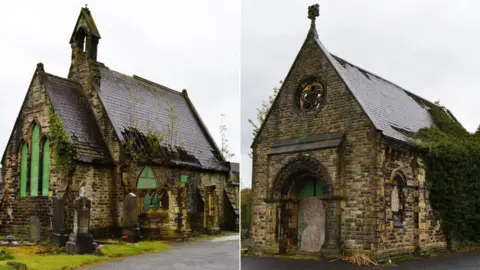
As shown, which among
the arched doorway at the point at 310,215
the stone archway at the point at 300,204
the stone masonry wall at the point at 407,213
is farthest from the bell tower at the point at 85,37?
the stone masonry wall at the point at 407,213

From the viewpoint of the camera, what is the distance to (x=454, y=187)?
55.9 feet

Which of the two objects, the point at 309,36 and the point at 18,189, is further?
the point at 309,36

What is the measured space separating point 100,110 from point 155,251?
658 cm

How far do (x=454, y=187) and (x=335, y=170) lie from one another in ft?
13.9

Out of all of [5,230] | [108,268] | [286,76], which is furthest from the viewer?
[286,76]

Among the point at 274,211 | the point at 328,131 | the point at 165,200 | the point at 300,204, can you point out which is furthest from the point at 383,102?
the point at 165,200

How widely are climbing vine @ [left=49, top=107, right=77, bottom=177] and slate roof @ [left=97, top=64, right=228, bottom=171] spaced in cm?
194

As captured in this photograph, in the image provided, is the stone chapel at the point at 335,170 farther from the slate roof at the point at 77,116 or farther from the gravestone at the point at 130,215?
the slate roof at the point at 77,116

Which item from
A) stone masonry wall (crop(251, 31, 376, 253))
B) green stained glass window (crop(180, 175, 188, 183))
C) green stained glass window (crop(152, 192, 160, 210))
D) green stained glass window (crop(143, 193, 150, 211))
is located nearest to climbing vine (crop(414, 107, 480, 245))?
stone masonry wall (crop(251, 31, 376, 253))

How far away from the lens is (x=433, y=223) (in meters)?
17.2

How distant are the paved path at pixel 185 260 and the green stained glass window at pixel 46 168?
4542mm

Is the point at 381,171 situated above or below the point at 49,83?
below

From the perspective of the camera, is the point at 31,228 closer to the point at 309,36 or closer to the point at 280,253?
the point at 280,253

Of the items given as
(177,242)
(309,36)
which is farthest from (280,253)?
(309,36)
